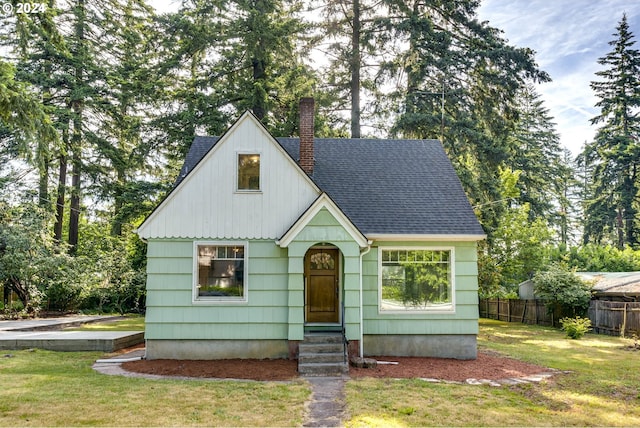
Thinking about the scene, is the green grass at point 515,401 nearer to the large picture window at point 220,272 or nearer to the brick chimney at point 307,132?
the large picture window at point 220,272

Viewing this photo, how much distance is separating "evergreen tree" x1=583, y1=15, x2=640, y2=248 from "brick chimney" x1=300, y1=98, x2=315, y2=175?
30.5 m

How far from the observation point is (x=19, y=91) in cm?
708

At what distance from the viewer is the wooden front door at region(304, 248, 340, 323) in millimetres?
12414

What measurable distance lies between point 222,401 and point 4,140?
78.4ft

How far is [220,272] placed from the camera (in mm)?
11688

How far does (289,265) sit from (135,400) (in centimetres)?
458

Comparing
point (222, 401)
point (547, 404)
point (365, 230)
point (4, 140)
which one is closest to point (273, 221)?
point (365, 230)

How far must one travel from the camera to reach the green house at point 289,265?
11.4m

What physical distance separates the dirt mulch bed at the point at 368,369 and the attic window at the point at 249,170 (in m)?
4.13

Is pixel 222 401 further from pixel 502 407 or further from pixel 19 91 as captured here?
pixel 19 91

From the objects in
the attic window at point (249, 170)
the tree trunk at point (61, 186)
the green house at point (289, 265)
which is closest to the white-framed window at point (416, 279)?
the green house at point (289, 265)

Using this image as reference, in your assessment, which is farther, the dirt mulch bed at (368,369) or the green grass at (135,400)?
the dirt mulch bed at (368,369)

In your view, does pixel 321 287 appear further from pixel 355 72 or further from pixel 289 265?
pixel 355 72

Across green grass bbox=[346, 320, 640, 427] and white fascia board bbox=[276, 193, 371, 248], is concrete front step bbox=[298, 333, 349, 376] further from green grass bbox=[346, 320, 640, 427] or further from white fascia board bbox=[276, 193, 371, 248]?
white fascia board bbox=[276, 193, 371, 248]
